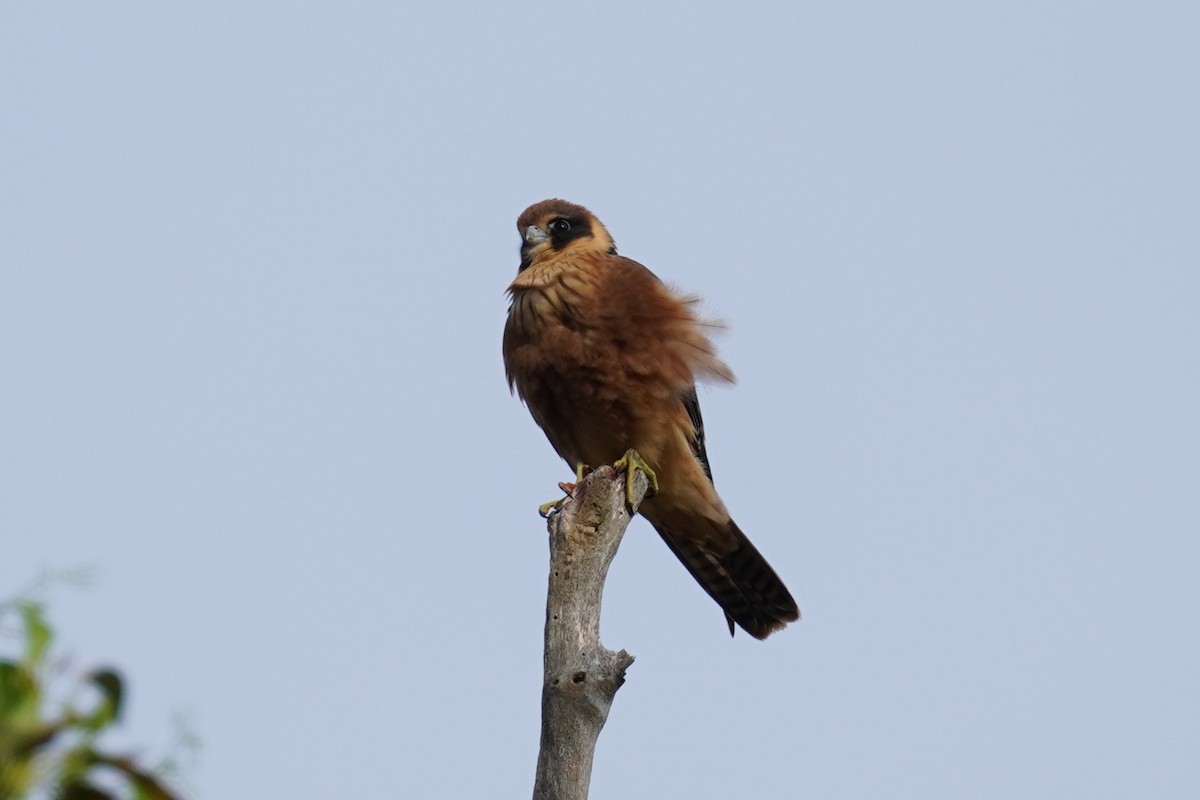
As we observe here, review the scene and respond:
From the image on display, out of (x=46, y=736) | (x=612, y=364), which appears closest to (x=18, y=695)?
(x=46, y=736)

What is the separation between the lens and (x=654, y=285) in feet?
13.6

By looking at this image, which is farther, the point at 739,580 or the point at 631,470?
the point at 739,580

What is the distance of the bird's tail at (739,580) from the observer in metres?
4.64

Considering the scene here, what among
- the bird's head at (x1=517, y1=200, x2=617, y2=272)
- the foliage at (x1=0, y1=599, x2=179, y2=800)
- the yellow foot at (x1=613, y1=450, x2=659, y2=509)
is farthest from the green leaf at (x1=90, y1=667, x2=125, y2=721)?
the bird's head at (x1=517, y1=200, x2=617, y2=272)

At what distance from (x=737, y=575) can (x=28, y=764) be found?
14.3 feet

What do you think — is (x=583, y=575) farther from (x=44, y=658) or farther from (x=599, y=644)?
(x=44, y=658)

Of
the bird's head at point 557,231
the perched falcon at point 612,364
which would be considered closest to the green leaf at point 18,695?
the perched falcon at point 612,364

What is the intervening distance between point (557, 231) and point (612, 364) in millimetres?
887

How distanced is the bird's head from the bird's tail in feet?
3.37

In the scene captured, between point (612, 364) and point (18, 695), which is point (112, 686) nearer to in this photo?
point (18, 695)

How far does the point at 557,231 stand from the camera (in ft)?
15.1

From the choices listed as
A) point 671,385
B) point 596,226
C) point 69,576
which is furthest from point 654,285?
point 69,576

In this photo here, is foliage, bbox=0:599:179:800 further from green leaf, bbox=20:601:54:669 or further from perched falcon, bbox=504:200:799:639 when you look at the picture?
perched falcon, bbox=504:200:799:639

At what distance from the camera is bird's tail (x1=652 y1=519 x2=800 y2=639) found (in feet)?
15.2
